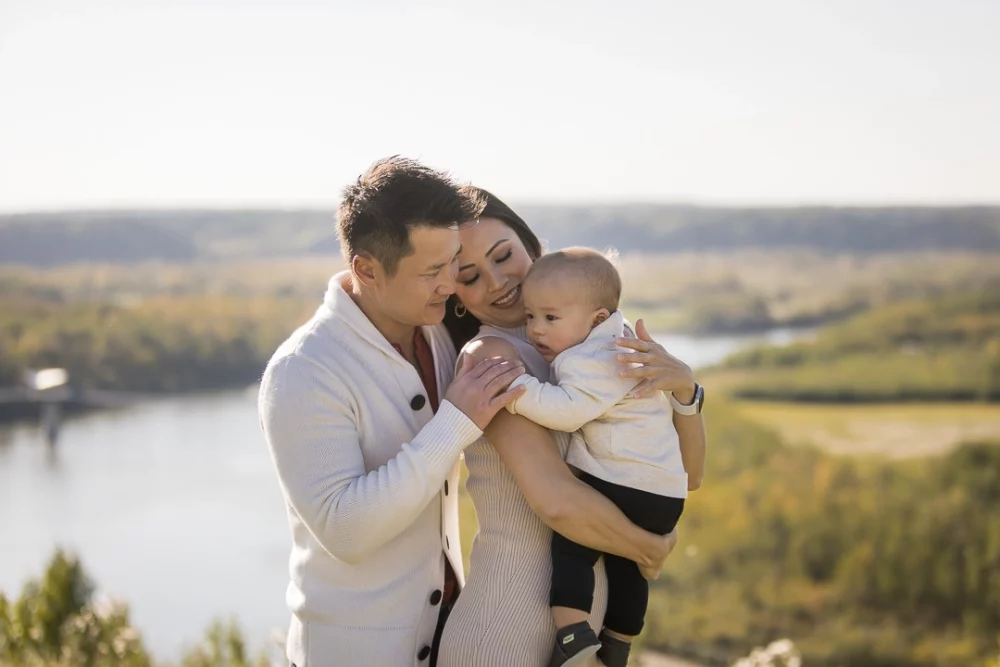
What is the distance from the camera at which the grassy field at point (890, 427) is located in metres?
16.4

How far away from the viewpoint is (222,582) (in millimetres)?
15961

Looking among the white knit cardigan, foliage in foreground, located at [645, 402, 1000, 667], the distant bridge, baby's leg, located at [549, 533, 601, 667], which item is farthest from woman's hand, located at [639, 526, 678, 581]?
the distant bridge

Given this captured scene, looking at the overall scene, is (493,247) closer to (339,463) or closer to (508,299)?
(508,299)

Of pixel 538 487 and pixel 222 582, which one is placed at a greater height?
pixel 538 487

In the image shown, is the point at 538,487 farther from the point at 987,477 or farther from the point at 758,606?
the point at 987,477

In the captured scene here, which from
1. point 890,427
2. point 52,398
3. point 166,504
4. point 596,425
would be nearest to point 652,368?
point 596,425

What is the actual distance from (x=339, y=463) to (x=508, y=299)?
616 millimetres

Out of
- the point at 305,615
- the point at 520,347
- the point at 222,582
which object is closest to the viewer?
the point at 305,615

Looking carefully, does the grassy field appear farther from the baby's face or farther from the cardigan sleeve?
the cardigan sleeve

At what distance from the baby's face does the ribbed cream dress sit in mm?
223

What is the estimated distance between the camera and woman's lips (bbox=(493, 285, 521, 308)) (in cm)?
224

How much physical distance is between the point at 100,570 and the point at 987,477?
627 inches

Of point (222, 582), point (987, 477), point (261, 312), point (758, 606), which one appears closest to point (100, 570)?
point (222, 582)

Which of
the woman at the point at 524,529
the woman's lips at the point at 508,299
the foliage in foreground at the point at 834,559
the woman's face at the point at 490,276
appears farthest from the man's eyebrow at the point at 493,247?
the foliage in foreground at the point at 834,559
